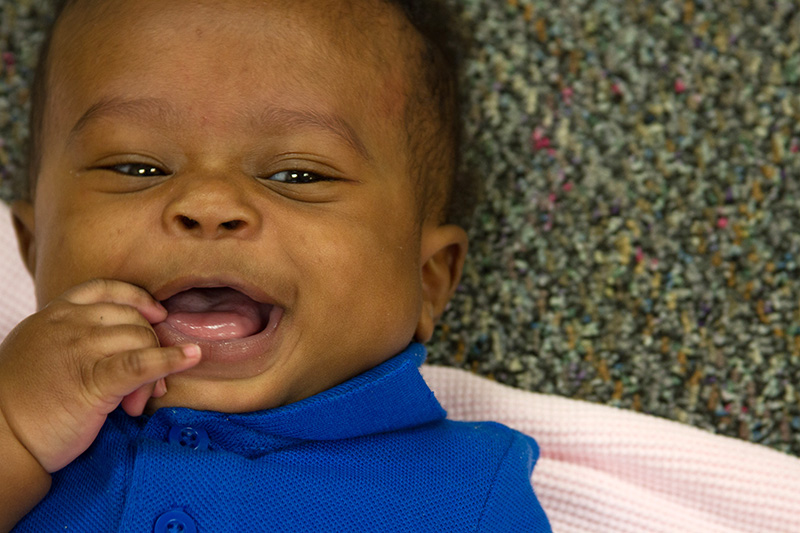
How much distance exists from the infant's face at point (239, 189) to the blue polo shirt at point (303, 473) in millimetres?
41

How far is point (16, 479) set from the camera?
40.0 inches

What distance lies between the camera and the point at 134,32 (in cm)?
112

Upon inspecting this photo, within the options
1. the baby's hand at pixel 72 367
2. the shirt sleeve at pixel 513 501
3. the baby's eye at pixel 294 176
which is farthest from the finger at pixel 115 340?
the shirt sleeve at pixel 513 501

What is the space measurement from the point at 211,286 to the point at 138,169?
0.61 feet

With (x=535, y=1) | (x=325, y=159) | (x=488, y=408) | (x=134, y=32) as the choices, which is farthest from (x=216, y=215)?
(x=535, y=1)

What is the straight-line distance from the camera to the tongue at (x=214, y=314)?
41.1 inches

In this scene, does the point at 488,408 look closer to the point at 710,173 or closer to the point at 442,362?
the point at 442,362

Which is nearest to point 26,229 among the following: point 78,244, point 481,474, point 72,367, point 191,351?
point 78,244

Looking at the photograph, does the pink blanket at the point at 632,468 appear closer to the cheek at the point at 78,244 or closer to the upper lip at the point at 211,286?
the cheek at the point at 78,244

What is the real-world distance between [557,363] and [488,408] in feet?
0.49

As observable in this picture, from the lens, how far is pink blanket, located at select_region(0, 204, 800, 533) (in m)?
1.37

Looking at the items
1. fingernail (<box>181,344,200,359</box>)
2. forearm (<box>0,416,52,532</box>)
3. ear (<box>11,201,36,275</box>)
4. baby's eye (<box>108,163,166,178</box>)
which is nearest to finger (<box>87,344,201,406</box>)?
fingernail (<box>181,344,200,359</box>)

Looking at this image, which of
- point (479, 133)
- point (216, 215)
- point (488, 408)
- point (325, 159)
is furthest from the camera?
point (479, 133)

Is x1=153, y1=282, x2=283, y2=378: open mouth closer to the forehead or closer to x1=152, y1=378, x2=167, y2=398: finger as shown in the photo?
x1=152, y1=378, x2=167, y2=398: finger
